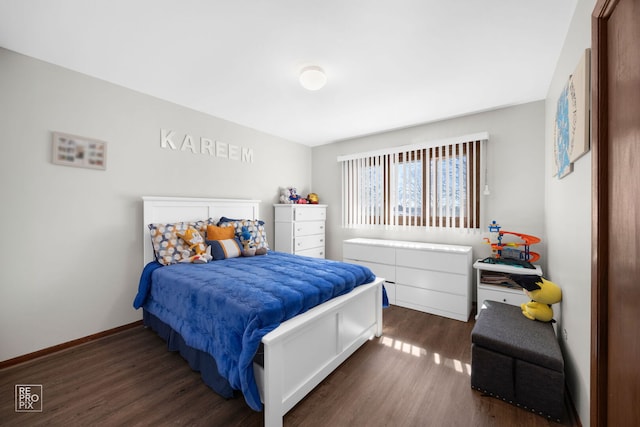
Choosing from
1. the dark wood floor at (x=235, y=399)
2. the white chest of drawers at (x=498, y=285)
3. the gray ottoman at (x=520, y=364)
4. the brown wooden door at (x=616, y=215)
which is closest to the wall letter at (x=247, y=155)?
the dark wood floor at (x=235, y=399)

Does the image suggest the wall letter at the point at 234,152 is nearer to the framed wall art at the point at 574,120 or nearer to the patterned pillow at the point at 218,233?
the patterned pillow at the point at 218,233

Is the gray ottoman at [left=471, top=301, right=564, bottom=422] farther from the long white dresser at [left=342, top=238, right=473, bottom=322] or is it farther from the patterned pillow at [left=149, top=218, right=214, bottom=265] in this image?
the patterned pillow at [left=149, top=218, right=214, bottom=265]

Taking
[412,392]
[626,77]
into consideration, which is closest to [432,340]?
[412,392]

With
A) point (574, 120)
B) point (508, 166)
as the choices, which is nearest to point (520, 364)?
point (574, 120)

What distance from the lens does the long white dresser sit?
2.87 metres

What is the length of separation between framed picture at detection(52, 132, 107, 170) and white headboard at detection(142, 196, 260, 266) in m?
0.53

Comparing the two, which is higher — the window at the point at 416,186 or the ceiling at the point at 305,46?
the ceiling at the point at 305,46

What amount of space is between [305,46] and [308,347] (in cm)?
221

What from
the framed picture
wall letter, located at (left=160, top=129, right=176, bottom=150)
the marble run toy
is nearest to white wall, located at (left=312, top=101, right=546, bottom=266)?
the marble run toy

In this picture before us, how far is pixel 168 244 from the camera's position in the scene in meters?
2.62

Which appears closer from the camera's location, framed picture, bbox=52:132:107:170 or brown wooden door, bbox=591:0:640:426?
brown wooden door, bbox=591:0:640:426

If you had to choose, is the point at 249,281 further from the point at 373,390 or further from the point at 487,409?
the point at 487,409

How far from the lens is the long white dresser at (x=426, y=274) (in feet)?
9.40

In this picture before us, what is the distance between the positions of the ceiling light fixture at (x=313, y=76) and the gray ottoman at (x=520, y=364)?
2336mm
